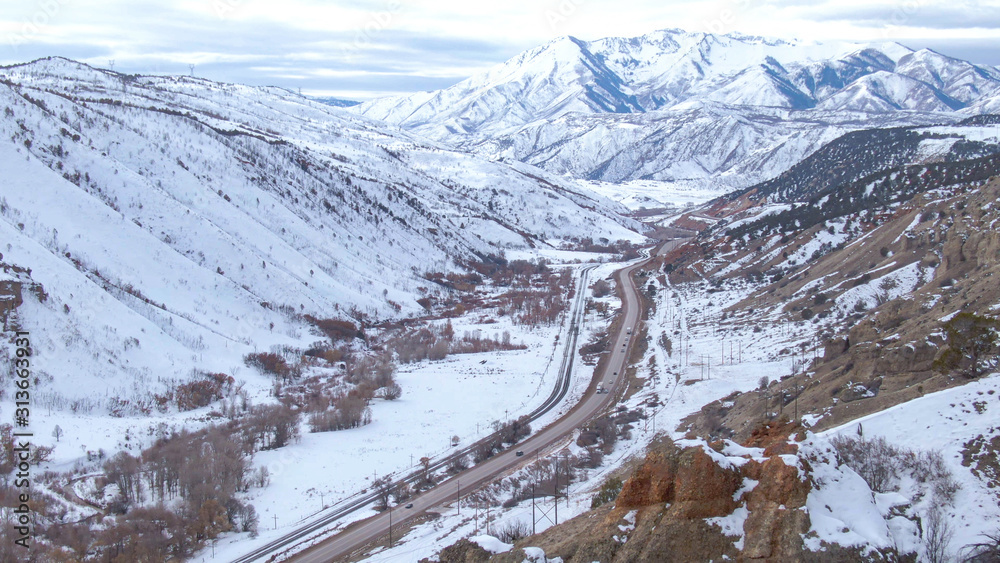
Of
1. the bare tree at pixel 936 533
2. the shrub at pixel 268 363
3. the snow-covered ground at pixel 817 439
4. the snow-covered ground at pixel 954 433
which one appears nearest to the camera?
the snow-covered ground at pixel 817 439

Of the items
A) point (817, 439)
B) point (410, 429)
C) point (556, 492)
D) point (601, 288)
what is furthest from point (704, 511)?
point (601, 288)

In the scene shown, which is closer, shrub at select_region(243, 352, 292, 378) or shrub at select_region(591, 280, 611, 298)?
shrub at select_region(243, 352, 292, 378)

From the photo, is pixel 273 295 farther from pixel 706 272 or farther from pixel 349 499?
pixel 706 272

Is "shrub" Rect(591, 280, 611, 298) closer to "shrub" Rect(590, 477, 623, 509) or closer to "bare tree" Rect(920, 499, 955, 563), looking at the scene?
"shrub" Rect(590, 477, 623, 509)

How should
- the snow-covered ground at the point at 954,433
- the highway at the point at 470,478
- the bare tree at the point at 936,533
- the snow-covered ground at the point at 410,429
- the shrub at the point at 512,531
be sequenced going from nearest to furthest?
the bare tree at the point at 936,533 < the snow-covered ground at the point at 954,433 < the shrub at the point at 512,531 < the highway at the point at 470,478 < the snow-covered ground at the point at 410,429

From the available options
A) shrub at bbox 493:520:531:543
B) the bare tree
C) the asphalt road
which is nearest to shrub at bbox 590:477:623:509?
shrub at bbox 493:520:531:543

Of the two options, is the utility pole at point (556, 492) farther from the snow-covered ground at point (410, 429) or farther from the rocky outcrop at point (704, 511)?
the rocky outcrop at point (704, 511)

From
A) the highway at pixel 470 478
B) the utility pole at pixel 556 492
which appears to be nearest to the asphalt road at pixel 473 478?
the highway at pixel 470 478

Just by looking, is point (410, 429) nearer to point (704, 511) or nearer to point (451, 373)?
point (451, 373)
